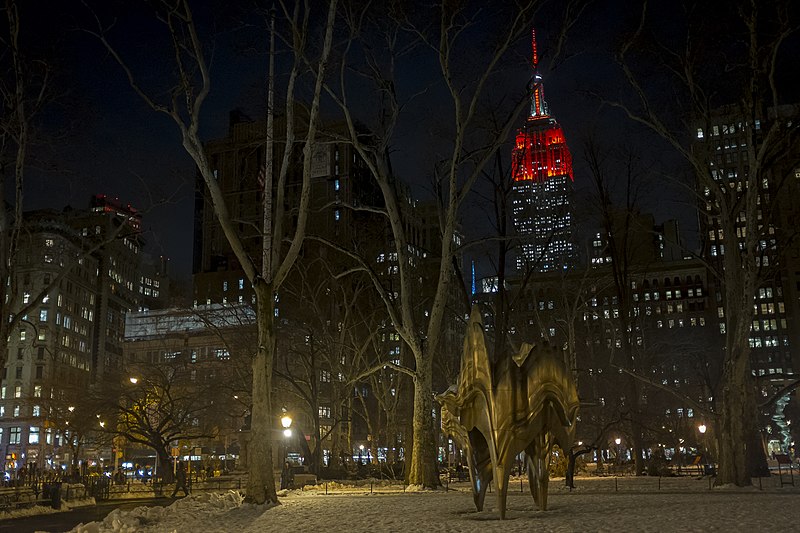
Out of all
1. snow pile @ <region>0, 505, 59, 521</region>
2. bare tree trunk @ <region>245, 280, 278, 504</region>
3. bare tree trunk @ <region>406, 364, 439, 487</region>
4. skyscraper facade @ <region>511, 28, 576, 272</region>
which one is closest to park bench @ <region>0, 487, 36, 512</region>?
snow pile @ <region>0, 505, 59, 521</region>

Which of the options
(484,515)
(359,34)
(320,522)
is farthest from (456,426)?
(359,34)

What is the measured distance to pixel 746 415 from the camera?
23.7 meters

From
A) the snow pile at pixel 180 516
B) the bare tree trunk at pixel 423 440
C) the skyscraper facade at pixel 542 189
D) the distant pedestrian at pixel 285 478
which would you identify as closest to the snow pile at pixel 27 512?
the distant pedestrian at pixel 285 478

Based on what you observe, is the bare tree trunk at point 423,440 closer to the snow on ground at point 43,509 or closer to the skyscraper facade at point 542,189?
the skyscraper facade at point 542,189

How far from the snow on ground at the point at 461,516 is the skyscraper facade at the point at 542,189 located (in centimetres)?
1143

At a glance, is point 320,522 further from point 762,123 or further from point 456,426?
point 762,123

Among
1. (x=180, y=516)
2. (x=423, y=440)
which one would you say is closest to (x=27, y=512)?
(x=423, y=440)

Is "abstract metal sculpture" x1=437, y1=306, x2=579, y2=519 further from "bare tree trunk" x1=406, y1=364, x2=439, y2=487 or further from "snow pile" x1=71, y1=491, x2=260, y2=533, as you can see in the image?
"bare tree trunk" x1=406, y1=364, x2=439, y2=487

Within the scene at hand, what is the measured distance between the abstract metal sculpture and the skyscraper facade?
11490 millimetres

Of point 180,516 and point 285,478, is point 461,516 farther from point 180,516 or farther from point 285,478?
point 285,478

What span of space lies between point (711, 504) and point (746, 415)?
9342mm

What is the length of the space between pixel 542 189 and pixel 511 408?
4264 inches

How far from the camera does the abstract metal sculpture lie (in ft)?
45.5

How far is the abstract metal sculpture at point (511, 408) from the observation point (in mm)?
13859
